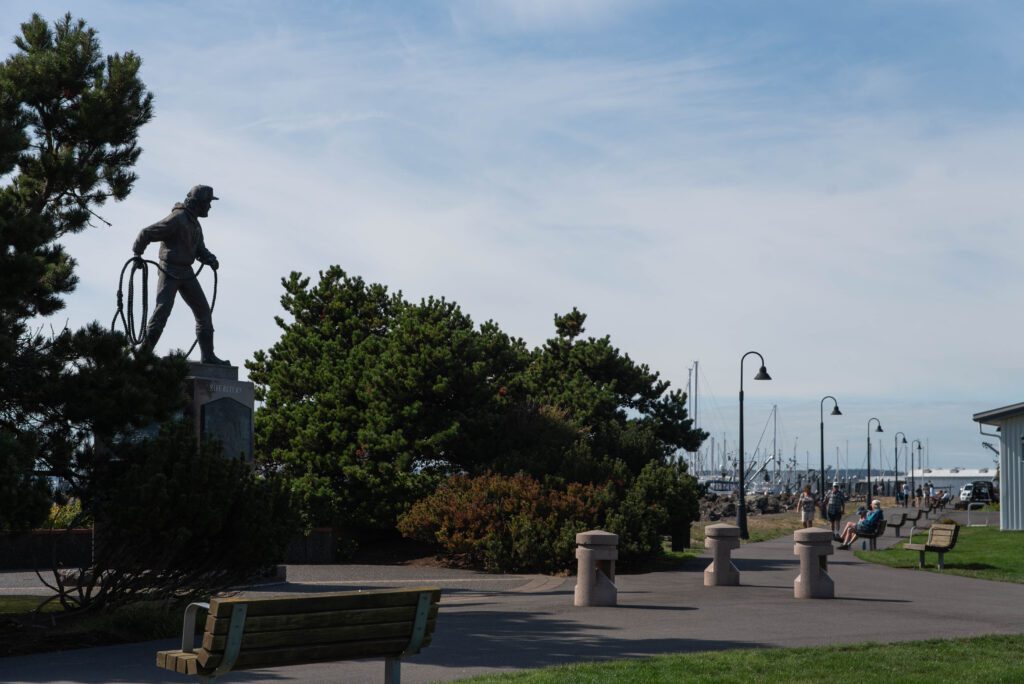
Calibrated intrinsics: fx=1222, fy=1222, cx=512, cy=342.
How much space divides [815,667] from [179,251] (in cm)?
1150

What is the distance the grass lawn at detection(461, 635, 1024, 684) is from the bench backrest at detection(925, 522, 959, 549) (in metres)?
11.8

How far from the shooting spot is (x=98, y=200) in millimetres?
14688

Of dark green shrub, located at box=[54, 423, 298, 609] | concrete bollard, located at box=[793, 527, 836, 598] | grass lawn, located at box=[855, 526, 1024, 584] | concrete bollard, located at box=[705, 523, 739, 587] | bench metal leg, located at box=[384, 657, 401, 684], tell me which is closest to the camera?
bench metal leg, located at box=[384, 657, 401, 684]

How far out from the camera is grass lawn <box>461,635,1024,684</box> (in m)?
9.41

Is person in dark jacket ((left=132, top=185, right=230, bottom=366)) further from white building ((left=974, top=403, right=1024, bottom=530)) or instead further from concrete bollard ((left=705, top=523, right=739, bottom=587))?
white building ((left=974, top=403, right=1024, bottom=530))

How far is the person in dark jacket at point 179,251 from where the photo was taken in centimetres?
1766

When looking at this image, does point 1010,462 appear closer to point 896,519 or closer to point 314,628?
point 896,519

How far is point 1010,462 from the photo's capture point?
142 feet

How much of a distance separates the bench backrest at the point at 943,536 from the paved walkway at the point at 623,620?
0.82m

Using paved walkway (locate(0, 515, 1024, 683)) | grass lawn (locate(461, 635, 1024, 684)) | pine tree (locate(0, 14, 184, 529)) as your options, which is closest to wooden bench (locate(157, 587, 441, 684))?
grass lawn (locate(461, 635, 1024, 684))

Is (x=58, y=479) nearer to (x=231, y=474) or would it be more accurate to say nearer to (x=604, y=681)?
(x=231, y=474)

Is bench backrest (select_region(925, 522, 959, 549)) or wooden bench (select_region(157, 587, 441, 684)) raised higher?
bench backrest (select_region(925, 522, 959, 549))

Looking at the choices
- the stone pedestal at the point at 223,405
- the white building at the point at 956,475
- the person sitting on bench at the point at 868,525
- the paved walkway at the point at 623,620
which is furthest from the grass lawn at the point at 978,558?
the white building at the point at 956,475

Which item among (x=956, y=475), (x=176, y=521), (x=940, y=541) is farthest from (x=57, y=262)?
(x=956, y=475)
